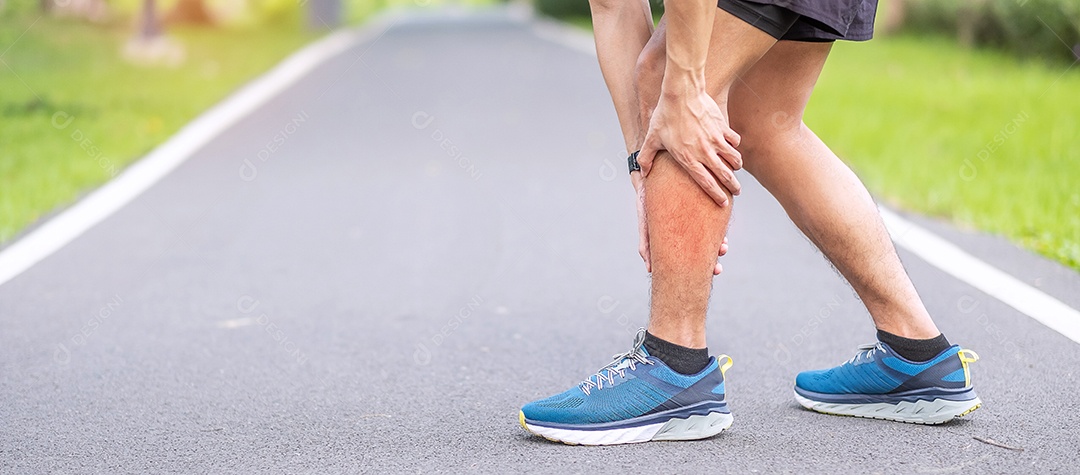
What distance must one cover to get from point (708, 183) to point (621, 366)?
489 millimetres

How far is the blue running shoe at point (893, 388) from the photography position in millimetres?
2715

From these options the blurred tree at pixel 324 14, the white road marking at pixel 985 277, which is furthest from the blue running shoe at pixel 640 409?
the blurred tree at pixel 324 14

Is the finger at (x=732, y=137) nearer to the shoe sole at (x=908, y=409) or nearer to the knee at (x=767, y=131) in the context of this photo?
the knee at (x=767, y=131)

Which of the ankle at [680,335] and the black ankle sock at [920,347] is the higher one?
the black ankle sock at [920,347]

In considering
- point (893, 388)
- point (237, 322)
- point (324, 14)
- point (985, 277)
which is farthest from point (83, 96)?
point (324, 14)

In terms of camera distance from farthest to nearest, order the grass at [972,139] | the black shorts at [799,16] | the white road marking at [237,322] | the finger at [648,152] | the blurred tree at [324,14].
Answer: the blurred tree at [324,14] < the grass at [972,139] < the white road marking at [237,322] < the finger at [648,152] < the black shorts at [799,16]

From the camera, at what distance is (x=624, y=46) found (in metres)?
2.75

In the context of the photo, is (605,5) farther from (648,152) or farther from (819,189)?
(819,189)

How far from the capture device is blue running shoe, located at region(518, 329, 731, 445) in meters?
2.62

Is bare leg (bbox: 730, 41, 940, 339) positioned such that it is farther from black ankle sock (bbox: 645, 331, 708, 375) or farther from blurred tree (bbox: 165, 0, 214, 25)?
blurred tree (bbox: 165, 0, 214, 25)

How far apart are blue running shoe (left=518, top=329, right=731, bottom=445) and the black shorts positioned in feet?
2.41

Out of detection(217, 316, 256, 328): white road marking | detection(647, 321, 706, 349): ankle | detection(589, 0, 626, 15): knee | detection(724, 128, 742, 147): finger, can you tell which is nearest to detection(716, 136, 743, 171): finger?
detection(724, 128, 742, 147): finger

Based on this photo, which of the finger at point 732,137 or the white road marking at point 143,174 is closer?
the finger at point 732,137

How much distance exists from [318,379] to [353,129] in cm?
577
